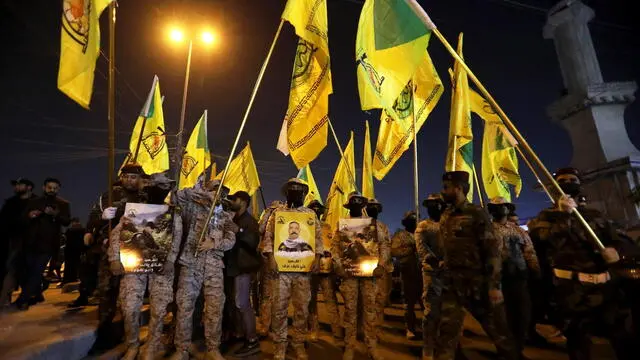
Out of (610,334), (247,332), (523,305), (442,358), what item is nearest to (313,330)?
(247,332)

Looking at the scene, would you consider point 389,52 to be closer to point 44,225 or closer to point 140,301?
point 140,301

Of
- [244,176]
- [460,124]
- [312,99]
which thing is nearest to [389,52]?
[312,99]

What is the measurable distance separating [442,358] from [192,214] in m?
3.94

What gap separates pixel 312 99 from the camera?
240 inches

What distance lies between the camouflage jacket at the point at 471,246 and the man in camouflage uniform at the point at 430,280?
0.32m

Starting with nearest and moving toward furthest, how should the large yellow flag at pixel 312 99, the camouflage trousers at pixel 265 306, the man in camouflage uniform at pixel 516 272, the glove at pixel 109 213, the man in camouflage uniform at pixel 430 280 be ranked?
the glove at pixel 109 213 → the man in camouflage uniform at pixel 430 280 → the man in camouflage uniform at pixel 516 272 → the large yellow flag at pixel 312 99 → the camouflage trousers at pixel 265 306

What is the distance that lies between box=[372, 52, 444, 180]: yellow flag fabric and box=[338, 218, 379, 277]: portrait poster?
7.64 ft

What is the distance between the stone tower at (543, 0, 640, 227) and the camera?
1773cm

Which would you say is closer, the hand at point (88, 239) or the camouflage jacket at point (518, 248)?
the hand at point (88, 239)

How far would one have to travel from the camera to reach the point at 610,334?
4059 mm

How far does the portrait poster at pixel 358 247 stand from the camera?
534 cm

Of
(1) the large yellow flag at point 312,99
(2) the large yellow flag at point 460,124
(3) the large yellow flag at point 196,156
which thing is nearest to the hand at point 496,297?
(2) the large yellow flag at point 460,124

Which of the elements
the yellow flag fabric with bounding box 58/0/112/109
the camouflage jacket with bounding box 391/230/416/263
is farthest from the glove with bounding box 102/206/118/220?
the camouflage jacket with bounding box 391/230/416/263

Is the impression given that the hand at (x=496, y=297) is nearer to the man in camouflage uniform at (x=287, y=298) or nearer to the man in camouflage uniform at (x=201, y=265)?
the man in camouflage uniform at (x=287, y=298)
